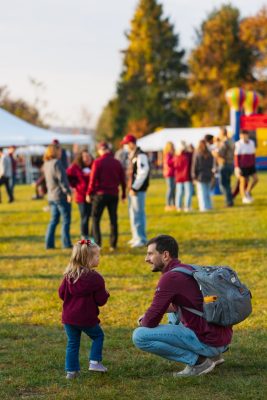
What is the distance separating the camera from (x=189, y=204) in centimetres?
1972

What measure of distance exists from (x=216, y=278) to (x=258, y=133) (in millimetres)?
33109

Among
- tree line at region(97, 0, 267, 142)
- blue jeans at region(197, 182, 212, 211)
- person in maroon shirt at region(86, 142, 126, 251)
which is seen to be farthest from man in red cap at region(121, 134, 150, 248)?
tree line at region(97, 0, 267, 142)

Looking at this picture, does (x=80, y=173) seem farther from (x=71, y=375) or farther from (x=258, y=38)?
(x=258, y=38)

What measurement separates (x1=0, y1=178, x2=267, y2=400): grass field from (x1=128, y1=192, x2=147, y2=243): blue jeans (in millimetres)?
458

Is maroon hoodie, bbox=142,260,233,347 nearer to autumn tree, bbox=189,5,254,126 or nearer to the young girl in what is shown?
the young girl

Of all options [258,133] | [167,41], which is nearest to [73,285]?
[258,133]

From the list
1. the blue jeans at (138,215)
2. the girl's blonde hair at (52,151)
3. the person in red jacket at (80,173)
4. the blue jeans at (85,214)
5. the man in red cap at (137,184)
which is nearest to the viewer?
the man in red cap at (137,184)

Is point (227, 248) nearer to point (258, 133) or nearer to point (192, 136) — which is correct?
point (258, 133)

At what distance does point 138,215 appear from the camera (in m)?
13.7

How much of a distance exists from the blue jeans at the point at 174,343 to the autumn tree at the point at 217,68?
199ft

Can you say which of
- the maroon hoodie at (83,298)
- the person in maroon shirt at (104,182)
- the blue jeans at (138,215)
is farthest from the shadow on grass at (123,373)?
the blue jeans at (138,215)

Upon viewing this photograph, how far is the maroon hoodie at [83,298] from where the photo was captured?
607cm

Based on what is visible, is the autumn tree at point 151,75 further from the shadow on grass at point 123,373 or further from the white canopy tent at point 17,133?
the shadow on grass at point 123,373

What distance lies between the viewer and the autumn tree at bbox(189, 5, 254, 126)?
219 feet
